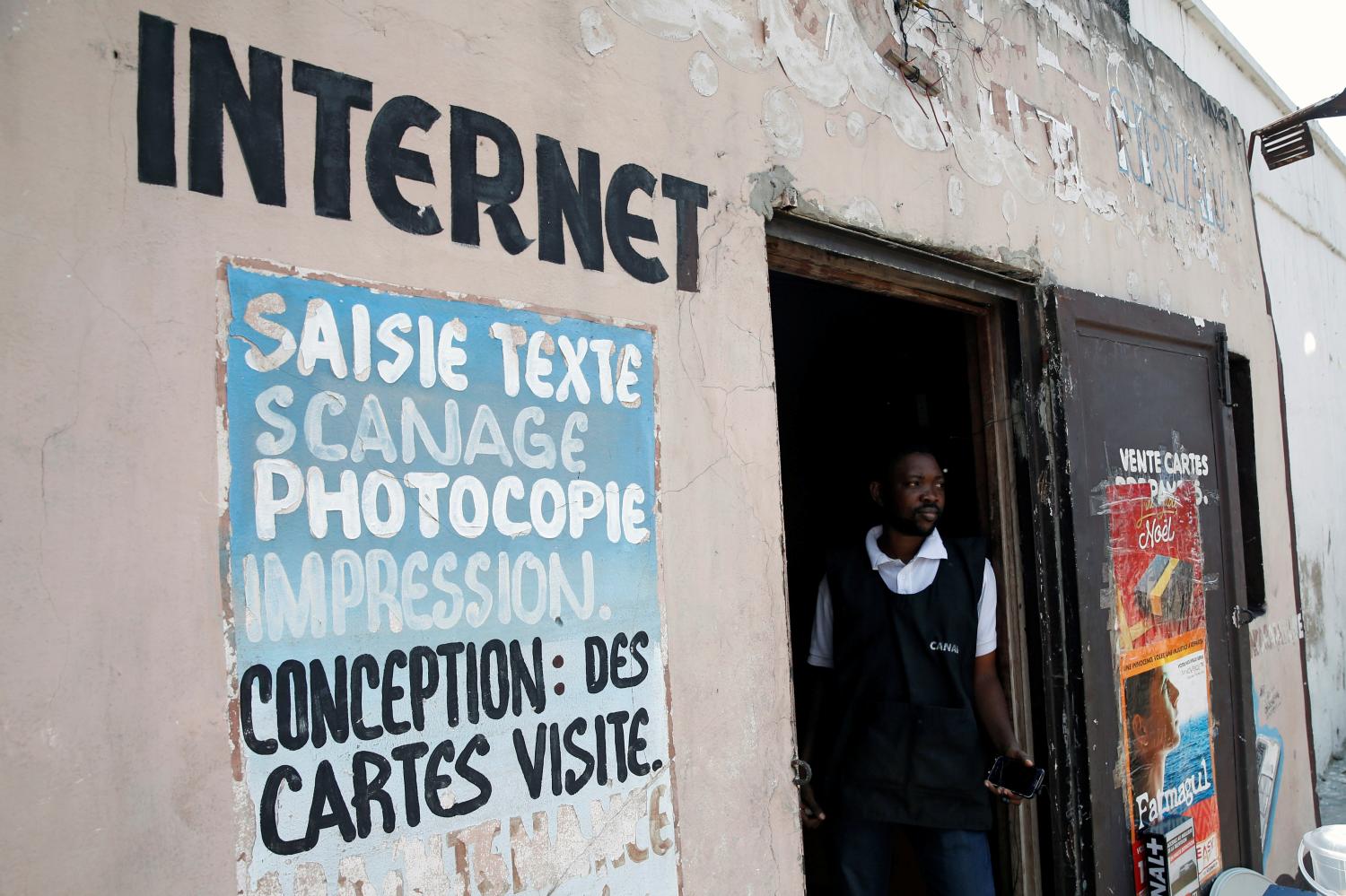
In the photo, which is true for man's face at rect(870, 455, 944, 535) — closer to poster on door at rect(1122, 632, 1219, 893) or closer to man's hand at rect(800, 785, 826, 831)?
man's hand at rect(800, 785, 826, 831)

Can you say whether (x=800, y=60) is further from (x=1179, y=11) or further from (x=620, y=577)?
(x=1179, y=11)

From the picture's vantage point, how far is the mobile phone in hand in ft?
9.66

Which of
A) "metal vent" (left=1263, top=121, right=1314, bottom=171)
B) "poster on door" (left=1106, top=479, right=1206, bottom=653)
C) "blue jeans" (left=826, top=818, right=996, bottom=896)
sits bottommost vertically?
"blue jeans" (left=826, top=818, right=996, bottom=896)

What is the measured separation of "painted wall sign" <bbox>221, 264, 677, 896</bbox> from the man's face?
1.32m

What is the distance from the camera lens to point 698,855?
7.13 ft

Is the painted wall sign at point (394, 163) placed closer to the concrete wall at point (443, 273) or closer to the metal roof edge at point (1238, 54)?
the concrete wall at point (443, 273)

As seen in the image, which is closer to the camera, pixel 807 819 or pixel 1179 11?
pixel 807 819

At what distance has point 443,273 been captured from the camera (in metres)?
1.86

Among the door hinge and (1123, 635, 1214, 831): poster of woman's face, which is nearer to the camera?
(1123, 635, 1214, 831): poster of woman's face

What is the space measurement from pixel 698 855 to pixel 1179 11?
6.10 meters

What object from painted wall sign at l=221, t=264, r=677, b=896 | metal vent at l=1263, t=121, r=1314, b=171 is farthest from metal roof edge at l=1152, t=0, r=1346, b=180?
painted wall sign at l=221, t=264, r=677, b=896

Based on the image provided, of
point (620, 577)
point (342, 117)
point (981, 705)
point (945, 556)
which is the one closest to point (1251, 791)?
point (981, 705)

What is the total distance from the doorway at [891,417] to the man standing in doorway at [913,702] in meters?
0.30

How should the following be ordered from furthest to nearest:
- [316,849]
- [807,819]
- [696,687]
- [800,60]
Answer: [807,819], [800,60], [696,687], [316,849]
